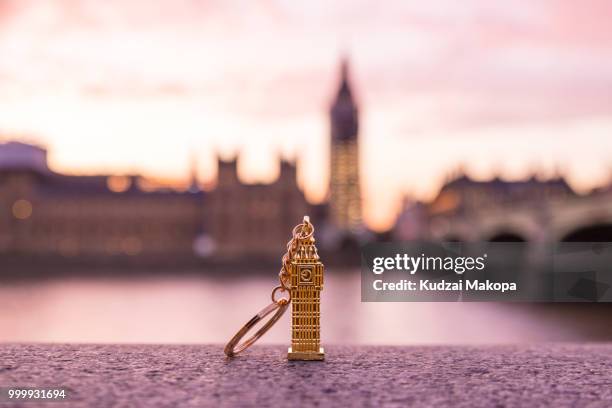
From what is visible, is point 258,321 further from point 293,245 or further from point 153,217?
point 153,217

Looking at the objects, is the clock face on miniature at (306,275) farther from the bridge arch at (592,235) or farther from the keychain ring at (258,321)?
the bridge arch at (592,235)

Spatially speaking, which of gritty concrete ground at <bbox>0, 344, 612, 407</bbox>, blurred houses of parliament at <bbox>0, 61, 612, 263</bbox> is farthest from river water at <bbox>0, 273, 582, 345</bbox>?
blurred houses of parliament at <bbox>0, 61, 612, 263</bbox>

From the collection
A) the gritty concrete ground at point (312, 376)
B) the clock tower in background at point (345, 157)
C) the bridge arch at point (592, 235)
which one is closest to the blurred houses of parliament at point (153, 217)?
the bridge arch at point (592, 235)

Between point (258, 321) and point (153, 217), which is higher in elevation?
point (153, 217)

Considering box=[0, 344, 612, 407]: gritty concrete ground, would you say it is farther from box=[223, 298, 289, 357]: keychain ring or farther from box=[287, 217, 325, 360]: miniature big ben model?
box=[287, 217, 325, 360]: miniature big ben model

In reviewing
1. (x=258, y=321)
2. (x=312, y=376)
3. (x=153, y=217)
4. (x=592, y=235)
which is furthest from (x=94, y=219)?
(x=312, y=376)

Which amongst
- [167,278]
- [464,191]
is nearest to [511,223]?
[167,278]
